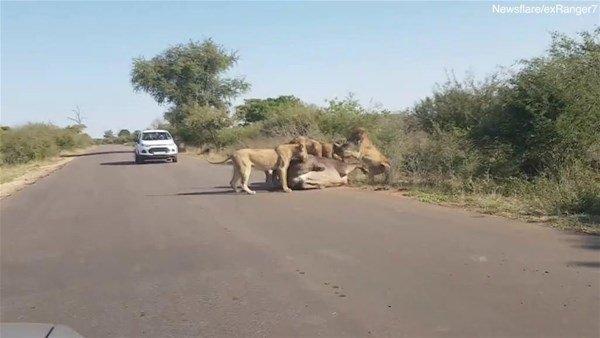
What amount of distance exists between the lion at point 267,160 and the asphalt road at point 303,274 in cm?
303

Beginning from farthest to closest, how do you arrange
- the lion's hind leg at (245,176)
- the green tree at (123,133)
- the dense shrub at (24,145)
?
the green tree at (123,133) → the dense shrub at (24,145) → the lion's hind leg at (245,176)

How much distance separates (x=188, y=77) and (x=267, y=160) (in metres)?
44.7

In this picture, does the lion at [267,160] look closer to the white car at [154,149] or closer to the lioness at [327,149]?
the lioness at [327,149]

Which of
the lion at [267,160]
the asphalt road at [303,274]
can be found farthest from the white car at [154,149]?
the asphalt road at [303,274]

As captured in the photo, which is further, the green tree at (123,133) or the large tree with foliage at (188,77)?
the green tree at (123,133)

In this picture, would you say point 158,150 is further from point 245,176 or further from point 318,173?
A: point 318,173

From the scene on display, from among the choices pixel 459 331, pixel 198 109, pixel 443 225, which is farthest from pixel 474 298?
pixel 198 109

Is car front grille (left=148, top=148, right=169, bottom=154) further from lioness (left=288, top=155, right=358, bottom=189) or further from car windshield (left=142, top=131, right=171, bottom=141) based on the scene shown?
lioness (left=288, top=155, right=358, bottom=189)

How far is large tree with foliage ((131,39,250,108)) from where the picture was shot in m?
57.5

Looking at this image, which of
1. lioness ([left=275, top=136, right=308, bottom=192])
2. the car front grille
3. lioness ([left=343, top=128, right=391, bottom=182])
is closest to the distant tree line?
lioness ([left=343, top=128, right=391, bottom=182])

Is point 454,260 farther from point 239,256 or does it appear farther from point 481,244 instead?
point 239,256

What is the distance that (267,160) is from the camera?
1512 cm

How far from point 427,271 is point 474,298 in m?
1.05

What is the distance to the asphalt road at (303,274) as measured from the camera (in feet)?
17.0
